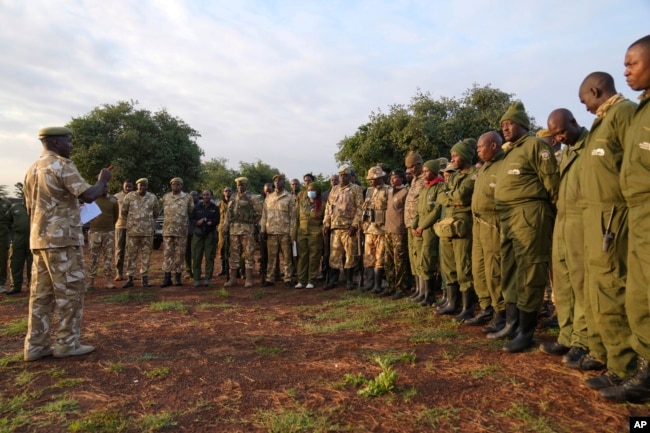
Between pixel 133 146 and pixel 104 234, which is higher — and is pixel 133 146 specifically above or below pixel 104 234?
above

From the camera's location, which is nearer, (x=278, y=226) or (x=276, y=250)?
(x=278, y=226)

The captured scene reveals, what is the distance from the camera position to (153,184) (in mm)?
24047

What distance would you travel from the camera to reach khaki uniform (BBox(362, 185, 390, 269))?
7695mm

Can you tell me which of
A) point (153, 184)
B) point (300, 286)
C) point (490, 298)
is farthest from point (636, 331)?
point (153, 184)

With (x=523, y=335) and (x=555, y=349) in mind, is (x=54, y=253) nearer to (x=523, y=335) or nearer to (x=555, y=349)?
(x=523, y=335)

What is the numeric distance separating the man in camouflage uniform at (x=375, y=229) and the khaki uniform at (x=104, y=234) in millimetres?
5266

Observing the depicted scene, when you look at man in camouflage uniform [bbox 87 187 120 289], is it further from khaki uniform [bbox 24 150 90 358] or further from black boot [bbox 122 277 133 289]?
khaki uniform [bbox 24 150 90 358]

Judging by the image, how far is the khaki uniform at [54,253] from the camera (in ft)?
14.0

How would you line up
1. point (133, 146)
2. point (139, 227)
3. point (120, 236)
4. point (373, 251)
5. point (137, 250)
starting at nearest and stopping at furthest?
point (373, 251), point (139, 227), point (137, 250), point (120, 236), point (133, 146)

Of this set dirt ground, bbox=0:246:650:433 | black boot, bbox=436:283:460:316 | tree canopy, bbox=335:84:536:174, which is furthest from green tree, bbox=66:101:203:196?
black boot, bbox=436:283:460:316

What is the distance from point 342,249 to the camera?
855 cm

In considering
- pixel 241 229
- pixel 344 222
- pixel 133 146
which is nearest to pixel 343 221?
pixel 344 222

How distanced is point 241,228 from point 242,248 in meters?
0.47

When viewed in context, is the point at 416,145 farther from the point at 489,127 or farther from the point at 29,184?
the point at 29,184
